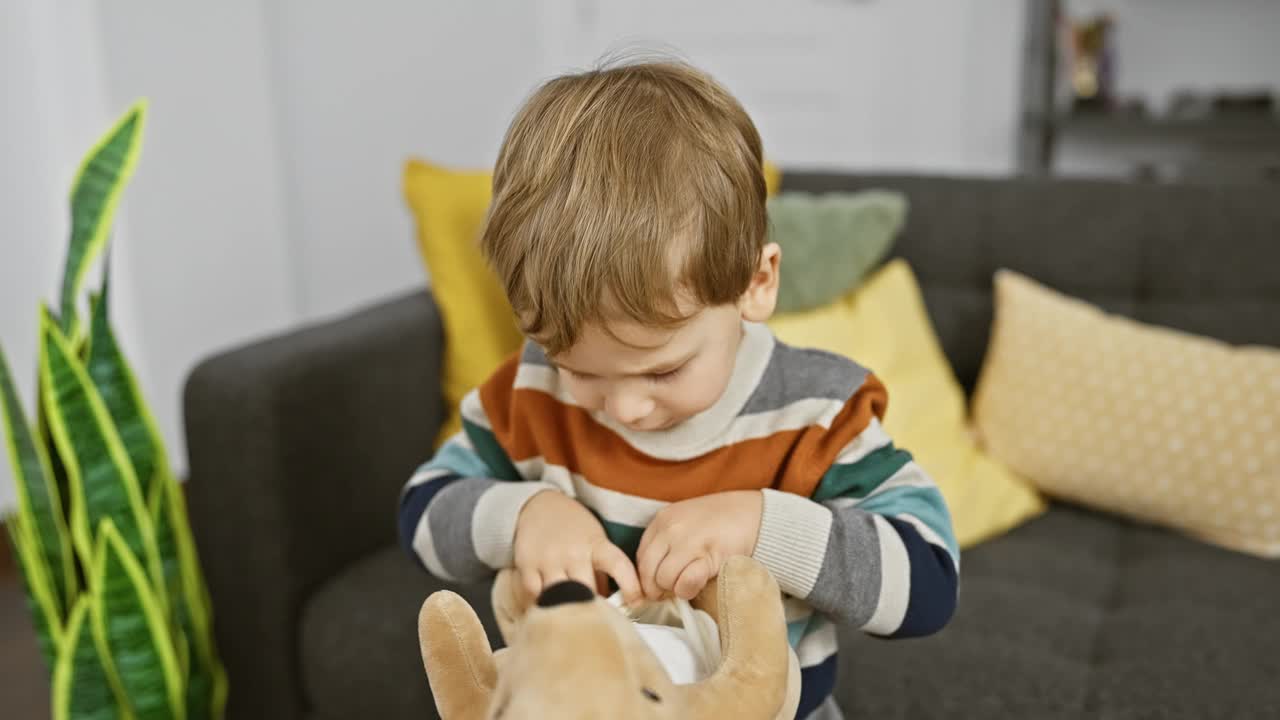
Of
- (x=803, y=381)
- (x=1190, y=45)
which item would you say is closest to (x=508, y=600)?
(x=803, y=381)

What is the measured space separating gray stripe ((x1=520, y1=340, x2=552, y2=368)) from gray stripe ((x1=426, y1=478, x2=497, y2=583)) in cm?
10

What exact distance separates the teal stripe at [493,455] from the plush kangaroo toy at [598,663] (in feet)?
0.79

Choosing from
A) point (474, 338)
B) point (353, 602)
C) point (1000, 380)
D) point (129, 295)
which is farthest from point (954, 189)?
point (129, 295)

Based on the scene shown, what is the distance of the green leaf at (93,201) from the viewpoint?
1.38 metres

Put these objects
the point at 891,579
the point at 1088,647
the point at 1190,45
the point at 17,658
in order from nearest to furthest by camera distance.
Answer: the point at 891,579
the point at 1088,647
the point at 17,658
the point at 1190,45

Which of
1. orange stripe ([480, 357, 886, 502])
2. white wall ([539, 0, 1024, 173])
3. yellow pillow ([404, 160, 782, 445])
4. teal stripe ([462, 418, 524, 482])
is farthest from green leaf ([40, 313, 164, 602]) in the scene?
white wall ([539, 0, 1024, 173])

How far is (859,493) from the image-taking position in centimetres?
86

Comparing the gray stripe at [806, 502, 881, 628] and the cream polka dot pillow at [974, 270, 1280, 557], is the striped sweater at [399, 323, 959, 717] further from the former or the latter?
the cream polka dot pillow at [974, 270, 1280, 557]

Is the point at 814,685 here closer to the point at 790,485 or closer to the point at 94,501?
the point at 790,485

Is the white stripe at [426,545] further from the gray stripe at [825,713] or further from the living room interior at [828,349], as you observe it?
the gray stripe at [825,713]

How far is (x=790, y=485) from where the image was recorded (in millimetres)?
865

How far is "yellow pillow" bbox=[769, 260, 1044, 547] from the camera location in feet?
5.26

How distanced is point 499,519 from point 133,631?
0.71 meters

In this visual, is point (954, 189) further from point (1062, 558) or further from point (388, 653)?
point (388, 653)
